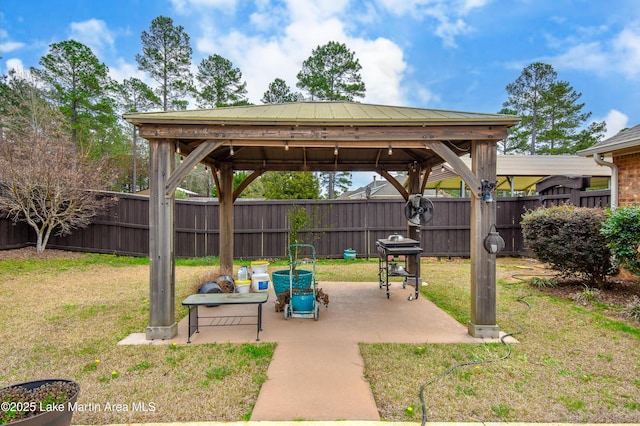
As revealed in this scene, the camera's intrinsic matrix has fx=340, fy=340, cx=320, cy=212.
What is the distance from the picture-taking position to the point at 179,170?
3.78 m

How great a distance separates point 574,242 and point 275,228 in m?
6.74

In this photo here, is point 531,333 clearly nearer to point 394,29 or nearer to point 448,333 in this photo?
point 448,333

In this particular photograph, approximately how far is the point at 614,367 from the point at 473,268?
A: 145 centimetres

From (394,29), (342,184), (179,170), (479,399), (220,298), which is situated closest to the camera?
(479,399)

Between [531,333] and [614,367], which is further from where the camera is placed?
[531,333]

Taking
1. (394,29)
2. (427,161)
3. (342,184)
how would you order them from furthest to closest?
(342,184)
(394,29)
(427,161)

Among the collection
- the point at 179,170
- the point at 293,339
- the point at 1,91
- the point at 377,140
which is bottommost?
the point at 293,339

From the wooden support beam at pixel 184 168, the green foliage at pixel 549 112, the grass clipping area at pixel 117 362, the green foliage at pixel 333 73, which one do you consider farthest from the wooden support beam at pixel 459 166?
the green foliage at pixel 549 112

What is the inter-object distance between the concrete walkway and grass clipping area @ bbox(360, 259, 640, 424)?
7.4 inches

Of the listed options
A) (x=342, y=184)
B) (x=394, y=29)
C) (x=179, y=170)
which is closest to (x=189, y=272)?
(x=179, y=170)

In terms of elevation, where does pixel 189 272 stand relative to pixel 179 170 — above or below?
below

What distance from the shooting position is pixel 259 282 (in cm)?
617

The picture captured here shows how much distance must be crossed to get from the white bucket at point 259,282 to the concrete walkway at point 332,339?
289mm

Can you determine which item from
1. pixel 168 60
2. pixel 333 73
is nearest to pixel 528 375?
pixel 333 73
